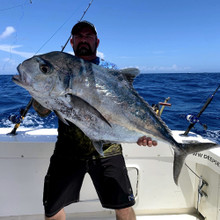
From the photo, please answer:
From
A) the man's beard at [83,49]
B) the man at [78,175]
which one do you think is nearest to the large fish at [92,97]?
the man at [78,175]

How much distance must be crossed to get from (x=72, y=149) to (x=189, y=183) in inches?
69.2

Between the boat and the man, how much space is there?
572 mm

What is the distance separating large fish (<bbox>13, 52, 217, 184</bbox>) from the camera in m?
1.42

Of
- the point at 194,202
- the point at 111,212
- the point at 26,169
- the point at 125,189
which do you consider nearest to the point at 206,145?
the point at 125,189

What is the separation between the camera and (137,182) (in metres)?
2.95

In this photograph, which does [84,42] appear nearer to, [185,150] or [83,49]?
[83,49]

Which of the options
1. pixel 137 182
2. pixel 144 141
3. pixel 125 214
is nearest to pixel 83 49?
pixel 144 141

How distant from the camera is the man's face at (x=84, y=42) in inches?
89.8

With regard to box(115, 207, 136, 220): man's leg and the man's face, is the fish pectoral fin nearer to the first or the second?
box(115, 207, 136, 220): man's leg

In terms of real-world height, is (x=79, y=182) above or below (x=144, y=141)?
below

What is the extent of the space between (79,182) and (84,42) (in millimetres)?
1401

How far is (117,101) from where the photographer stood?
168 centimetres

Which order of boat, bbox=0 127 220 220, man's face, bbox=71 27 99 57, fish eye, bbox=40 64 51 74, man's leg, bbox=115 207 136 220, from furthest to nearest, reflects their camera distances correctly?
boat, bbox=0 127 220 220 → man's face, bbox=71 27 99 57 → man's leg, bbox=115 207 136 220 → fish eye, bbox=40 64 51 74

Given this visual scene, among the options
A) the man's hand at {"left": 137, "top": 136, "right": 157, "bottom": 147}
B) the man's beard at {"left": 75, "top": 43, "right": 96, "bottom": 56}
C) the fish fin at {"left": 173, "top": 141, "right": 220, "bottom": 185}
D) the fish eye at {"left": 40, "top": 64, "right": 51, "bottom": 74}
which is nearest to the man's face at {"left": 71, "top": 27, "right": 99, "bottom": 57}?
the man's beard at {"left": 75, "top": 43, "right": 96, "bottom": 56}
